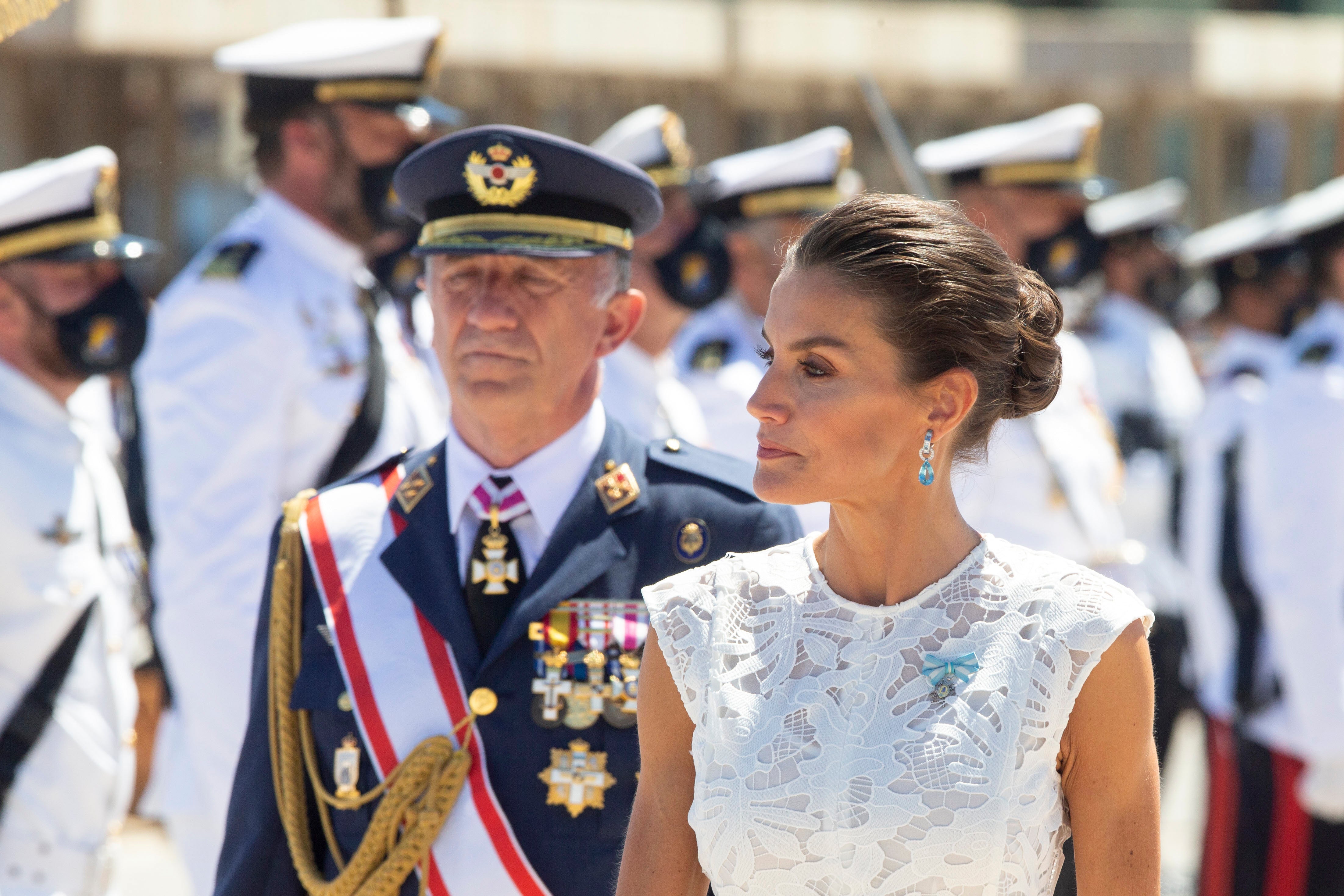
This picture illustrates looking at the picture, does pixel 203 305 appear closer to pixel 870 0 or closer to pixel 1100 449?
pixel 1100 449

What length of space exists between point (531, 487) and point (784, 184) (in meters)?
3.24

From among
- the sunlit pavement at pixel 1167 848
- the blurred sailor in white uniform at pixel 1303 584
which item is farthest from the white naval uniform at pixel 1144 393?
the blurred sailor in white uniform at pixel 1303 584

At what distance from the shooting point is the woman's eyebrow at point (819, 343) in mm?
1800

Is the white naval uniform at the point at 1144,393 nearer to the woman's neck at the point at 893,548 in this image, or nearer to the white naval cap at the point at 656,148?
the white naval cap at the point at 656,148

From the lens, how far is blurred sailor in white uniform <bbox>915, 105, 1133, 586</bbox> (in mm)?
4426

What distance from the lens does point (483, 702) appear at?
2.23 m

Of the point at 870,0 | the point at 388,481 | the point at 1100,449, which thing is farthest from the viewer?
the point at 870,0

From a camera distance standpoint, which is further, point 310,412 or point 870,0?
point 870,0

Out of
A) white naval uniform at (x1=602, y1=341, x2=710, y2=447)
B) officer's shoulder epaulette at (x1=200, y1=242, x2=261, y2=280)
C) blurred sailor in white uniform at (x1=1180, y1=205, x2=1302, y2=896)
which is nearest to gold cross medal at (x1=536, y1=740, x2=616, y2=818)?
officer's shoulder epaulette at (x1=200, y1=242, x2=261, y2=280)

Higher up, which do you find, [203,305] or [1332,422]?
[203,305]

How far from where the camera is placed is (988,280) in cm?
182

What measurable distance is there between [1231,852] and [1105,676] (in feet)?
11.9

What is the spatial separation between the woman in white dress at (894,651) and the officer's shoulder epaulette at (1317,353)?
3101mm

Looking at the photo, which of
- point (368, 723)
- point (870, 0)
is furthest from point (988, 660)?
point (870, 0)
